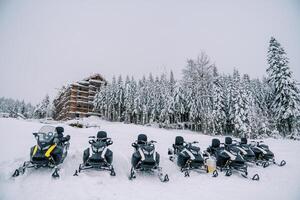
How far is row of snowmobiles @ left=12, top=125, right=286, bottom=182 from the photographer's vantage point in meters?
7.71

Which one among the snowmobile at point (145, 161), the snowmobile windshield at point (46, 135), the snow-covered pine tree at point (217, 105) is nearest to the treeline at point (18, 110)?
the snow-covered pine tree at point (217, 105)

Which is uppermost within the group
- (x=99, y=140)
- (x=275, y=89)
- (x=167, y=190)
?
(x=275, y=89)

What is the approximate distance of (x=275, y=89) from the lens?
1176 inches

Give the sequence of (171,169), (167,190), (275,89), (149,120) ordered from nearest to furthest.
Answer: (167,190), (171,169), (275,89), (149,120)

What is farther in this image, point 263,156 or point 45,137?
point 263,156

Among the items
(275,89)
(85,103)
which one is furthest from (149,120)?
(275,89)

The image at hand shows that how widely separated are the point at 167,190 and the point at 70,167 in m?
4.07

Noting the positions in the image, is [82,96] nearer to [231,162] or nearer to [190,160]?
[190,160]

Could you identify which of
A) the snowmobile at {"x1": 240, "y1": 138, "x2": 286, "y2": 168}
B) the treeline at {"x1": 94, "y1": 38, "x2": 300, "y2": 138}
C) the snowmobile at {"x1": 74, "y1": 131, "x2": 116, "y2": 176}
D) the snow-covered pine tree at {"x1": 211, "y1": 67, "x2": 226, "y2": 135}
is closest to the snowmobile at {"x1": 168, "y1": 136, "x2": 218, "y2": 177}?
the snowmobile at {"x1": 74, "y1": 131, "x2": 116, "y2": 176}

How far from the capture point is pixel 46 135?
8.23 metres

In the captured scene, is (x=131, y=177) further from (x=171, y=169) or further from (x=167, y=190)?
(x=171, y=169)

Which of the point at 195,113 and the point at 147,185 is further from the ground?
the point at 195,113

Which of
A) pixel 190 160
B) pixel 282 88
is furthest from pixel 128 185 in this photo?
pixel 282 88

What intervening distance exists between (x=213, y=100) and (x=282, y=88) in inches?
649
